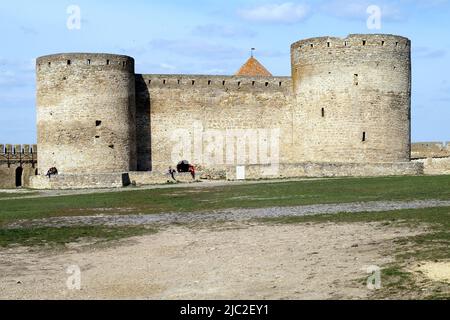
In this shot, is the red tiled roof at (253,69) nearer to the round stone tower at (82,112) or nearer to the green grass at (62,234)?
the round stone tower at (82,112)

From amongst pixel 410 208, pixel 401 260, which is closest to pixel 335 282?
pixel 401 260

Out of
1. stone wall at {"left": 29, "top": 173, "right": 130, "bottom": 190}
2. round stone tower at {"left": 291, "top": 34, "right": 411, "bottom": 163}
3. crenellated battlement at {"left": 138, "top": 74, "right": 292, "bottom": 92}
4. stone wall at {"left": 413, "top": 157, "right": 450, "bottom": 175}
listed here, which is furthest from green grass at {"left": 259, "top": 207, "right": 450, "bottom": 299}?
stone wall at {"left": 413, "top": 157, "right": 450, "bottom": 175}

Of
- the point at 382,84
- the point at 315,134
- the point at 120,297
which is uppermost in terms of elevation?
the point at 382,84

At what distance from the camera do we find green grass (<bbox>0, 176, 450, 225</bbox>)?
18.2m

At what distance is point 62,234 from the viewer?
13.6 meters

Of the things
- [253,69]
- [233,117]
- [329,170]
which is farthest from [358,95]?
[253,69]

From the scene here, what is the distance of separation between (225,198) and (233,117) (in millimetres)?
14774

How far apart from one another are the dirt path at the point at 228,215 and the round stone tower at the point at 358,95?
16182 mm

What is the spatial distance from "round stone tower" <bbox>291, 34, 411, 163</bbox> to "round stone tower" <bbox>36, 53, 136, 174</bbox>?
29.0ft

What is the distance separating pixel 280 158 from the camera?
35719mm

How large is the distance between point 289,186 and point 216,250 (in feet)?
43.7

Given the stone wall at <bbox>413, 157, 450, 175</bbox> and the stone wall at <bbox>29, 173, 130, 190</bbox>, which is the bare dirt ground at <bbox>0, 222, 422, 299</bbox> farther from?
the stone wall at <bbox>413, 157, 450, 175</bbox>

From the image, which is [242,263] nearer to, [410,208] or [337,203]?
[410,208]

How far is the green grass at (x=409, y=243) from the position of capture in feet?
24.7
